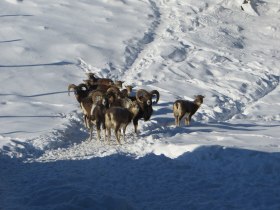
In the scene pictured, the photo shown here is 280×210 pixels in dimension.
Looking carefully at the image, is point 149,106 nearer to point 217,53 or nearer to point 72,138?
point 72,138

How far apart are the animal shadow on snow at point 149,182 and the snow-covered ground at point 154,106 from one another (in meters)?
0.02

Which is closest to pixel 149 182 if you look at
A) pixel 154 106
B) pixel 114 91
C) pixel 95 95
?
pixel 95 95

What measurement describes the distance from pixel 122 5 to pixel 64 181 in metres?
24.9

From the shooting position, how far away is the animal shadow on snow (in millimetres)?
12188

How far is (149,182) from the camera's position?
1344cm

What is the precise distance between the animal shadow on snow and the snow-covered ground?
0.02 m

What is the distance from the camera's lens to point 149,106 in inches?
715

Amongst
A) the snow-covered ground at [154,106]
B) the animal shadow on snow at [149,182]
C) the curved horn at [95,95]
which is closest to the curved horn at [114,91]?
the curved horn at [95,95]

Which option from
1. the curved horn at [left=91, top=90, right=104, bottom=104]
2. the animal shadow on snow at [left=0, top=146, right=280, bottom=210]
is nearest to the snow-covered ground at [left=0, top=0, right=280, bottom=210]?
the animal shadow on snow at [left=0, top=146, right=280, bottom=210]

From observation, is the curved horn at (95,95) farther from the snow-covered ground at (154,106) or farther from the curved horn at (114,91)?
the snow-covered ground at (154,106)

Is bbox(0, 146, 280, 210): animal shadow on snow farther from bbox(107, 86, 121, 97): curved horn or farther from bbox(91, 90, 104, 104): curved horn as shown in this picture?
bbox(107, 86, 121, 97): curved horn

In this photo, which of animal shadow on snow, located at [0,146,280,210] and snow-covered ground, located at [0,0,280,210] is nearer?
animal shadow on snow, located at [0,146,280,210]

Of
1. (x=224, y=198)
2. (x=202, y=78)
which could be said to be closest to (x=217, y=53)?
(x=202, y=78)

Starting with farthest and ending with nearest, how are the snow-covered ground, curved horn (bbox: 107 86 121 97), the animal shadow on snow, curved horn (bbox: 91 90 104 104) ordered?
curved horn (bbox: 107 86 121 97), curved horn (bbox: 91 90 104 104), the snow-covered ground, the animal shadow on snow
